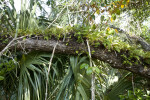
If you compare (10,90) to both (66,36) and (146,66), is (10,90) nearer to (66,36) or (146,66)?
(66,36)

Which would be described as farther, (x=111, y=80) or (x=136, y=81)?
(x=111, y=80)

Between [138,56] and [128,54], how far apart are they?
0.10 metres

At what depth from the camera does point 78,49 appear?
147cm

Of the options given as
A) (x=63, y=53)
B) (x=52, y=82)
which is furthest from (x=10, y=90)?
(x=63, y=53)

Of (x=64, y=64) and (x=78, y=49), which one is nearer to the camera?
(x=78, y=49)

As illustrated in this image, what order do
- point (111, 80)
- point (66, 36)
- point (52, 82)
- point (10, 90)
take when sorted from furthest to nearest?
point (111, 80) → point (10, 90) → point (66, 36) → point (52, 82)

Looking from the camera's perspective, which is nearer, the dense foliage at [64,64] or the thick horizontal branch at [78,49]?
the dense foliage at [64,64]

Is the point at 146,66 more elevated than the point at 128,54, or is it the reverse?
the point at 128,54

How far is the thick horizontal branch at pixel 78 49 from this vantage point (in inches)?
57.3

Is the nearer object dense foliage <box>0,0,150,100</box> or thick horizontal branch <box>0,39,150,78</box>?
dense foliage <box>0,0,150,100</box>

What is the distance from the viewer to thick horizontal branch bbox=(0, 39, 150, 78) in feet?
4.77

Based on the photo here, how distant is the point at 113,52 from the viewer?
4.94 ft

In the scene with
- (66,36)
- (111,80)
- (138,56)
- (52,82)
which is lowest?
(111,80)

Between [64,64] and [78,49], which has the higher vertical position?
[78,49]
